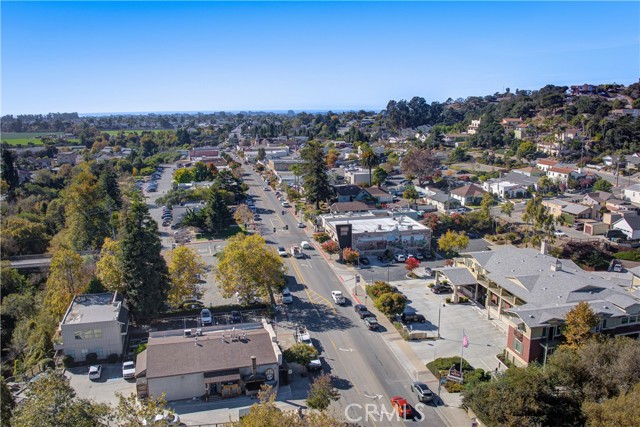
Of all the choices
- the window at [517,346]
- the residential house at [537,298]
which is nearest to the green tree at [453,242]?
the residential house at [537,298]

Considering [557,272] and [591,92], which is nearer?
[557,272]

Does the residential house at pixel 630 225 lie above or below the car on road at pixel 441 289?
above

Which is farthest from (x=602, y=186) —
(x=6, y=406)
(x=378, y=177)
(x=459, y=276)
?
(x=6, y=406)

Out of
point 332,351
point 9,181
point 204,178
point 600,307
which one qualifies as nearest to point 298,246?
point 332,351

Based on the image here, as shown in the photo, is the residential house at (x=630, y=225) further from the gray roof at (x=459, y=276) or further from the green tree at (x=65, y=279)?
the green tree at (x=65, y=279)

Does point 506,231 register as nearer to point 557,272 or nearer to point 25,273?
point 557,272

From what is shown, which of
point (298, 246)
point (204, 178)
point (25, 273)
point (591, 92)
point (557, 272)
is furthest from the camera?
point (591, 92)

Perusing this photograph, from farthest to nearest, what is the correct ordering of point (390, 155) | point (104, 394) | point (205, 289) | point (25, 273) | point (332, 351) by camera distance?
1. point (390, 155)
2. point (25, 273)
3. point (205, 289)
4. point (332, 351)
5. point (104, 394)
